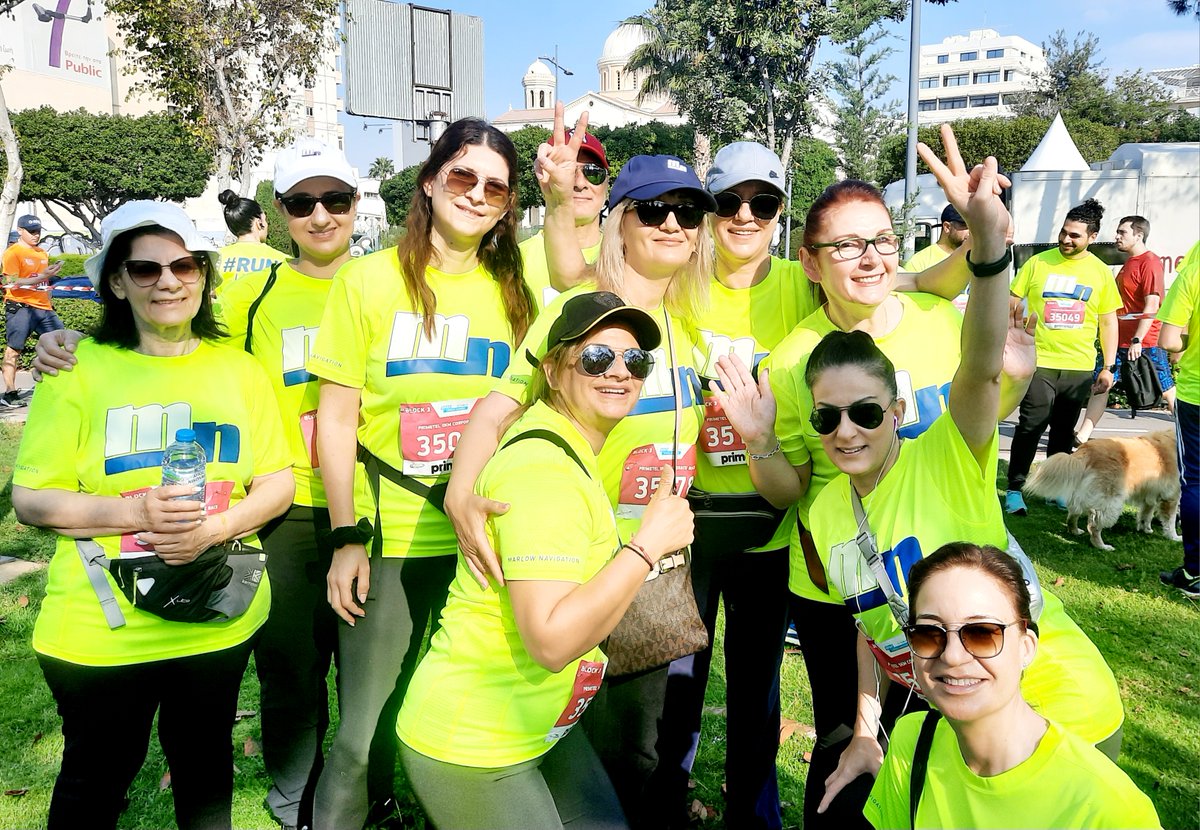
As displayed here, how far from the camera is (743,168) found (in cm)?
303

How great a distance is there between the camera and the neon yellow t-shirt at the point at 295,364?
3.10 metres

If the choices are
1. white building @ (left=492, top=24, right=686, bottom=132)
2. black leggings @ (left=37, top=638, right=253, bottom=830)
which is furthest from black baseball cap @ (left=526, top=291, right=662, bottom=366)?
white building @ (left=492, top=24, right=686, bottom=132)

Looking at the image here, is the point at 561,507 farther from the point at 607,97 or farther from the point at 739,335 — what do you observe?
the point at 607,97

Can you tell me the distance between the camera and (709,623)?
3057 millimetres

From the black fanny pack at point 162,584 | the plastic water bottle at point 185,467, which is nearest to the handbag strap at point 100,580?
the black fanny pack at point 162,584

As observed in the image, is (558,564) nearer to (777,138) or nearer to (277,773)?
(277,773)

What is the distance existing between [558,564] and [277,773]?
2055mm

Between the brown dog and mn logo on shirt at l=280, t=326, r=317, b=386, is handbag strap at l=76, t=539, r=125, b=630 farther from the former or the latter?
the brown dog

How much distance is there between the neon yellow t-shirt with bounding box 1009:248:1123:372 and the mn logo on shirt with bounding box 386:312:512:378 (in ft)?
20.7

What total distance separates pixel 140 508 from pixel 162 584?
0.71 feet

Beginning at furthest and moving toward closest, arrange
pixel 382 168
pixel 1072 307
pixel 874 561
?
pixel 382 168
pixel 1072 307
pixel 874 561

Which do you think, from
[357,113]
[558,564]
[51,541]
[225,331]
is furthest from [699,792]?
[357,113]

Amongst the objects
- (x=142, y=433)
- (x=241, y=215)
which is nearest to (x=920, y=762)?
(x=142, y=433)

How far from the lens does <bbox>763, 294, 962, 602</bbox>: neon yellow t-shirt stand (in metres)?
2.66
